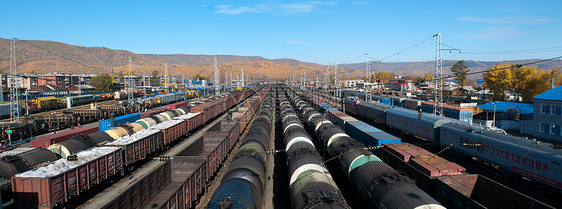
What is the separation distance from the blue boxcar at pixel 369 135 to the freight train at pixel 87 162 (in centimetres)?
1885

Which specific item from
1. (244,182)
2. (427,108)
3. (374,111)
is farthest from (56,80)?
(244,182)

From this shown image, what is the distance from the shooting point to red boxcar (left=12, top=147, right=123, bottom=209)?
14.2 meters

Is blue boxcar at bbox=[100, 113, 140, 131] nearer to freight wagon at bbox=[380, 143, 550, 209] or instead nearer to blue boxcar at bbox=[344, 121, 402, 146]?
blue boxcar at bbox=[344, 121, 402, 146]

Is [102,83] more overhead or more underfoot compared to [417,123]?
more overhead

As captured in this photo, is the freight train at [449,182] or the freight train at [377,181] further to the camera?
the freight train at [449,182]

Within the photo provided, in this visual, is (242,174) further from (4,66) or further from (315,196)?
(4,66)

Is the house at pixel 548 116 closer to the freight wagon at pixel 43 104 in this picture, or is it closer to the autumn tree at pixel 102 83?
the freight wagon at pixel 43 104

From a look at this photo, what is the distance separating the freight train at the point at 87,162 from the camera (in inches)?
563

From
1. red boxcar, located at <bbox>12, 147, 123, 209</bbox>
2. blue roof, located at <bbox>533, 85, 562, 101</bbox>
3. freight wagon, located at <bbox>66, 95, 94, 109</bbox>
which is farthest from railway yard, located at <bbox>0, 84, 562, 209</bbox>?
freight wagon, located at <bbox>66, 95, 94, 109</bbox>

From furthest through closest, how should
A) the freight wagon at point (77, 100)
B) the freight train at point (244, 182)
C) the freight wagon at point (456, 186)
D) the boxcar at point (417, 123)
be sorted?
1. the freight wagon at point (77, 100)
2. the boxcar at point (417, 123)
3. the freight wagon at point (456, 186)
4. the freight train at point (244, 182)

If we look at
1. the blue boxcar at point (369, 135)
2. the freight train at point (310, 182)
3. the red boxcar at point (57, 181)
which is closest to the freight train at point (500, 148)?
the blue boxcar at point (369, 135)

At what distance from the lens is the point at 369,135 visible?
25.4 metres

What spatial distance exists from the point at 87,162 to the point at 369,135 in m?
20.5

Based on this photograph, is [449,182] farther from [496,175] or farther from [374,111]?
[374,111]
